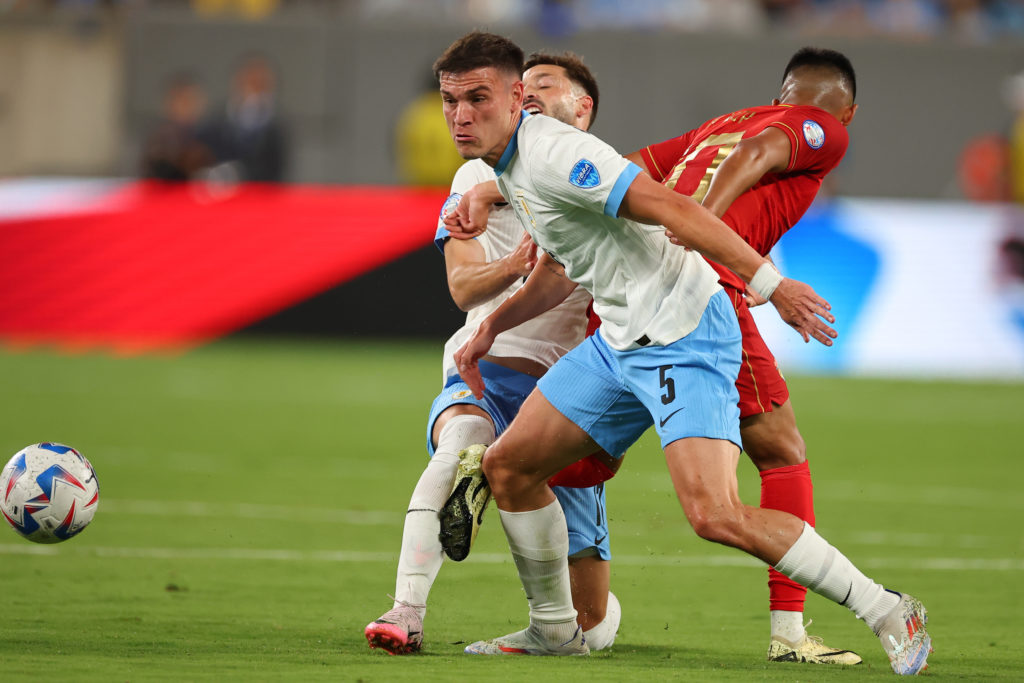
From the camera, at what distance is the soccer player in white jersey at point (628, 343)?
466 cm

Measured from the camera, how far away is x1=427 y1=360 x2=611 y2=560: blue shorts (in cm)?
573

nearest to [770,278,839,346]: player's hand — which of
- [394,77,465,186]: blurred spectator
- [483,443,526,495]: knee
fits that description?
[483,443,526,495]: knee

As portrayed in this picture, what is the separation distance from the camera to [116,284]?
1591 cm

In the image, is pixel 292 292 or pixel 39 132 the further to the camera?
pixel 39 132

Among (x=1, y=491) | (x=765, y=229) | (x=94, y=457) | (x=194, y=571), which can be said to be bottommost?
(x=94, y=457)

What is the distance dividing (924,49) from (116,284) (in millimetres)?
11827

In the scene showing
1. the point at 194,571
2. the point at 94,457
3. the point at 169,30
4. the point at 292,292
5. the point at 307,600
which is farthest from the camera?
the point at 169,30

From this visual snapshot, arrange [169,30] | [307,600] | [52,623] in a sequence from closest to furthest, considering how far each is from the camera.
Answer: [52,623] < [307,600] < [169,30]

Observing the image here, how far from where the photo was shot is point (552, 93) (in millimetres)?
5809

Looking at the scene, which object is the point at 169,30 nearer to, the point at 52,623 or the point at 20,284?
the point at 20,284

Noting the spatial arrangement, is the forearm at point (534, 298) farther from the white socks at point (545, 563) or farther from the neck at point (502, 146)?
the white socks at point (545, 563)

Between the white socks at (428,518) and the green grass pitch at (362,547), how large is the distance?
0.24 meters

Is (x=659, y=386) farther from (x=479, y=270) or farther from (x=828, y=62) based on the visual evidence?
(x=828, y=62)

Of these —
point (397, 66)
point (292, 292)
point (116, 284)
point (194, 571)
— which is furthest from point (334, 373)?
point (194, 571)
